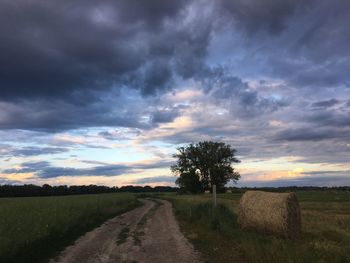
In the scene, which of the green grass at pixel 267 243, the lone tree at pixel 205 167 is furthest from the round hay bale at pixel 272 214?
the lone tree at pixel 205 167

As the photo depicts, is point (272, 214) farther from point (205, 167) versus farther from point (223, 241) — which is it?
point (205, 167)

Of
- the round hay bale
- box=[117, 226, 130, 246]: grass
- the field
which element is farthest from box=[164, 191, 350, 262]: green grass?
box=[117, 226, 130, 246]: grass

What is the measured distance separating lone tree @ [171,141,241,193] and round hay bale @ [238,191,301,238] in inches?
3516

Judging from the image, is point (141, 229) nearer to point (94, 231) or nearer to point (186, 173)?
point (94, 231)

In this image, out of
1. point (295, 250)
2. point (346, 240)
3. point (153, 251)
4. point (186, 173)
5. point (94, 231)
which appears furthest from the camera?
point (186, 173)

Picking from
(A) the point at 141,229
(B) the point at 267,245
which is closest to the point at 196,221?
(A) the point at 141,229

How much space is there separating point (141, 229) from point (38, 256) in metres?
9.93

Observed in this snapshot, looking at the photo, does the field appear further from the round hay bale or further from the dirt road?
the dirt road

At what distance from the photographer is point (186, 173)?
361 ft

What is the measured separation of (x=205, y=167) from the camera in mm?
111312

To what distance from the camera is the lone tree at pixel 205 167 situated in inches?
4311

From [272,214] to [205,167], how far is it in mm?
94040

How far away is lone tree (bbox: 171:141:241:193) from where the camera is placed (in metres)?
110

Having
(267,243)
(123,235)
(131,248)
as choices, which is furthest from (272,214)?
(123,235)
